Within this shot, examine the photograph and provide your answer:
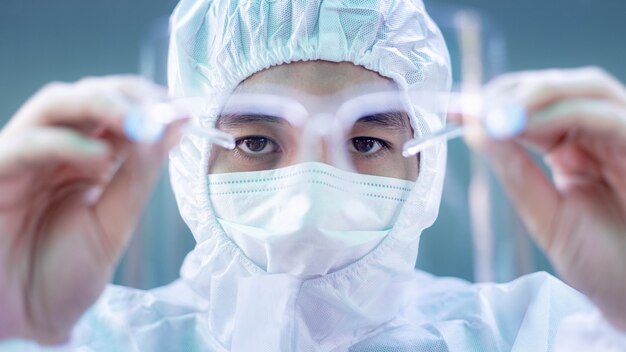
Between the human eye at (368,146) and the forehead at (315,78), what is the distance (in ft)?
0.29

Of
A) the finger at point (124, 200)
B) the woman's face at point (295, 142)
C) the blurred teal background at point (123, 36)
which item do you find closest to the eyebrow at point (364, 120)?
the woman's face at point (295, 142)

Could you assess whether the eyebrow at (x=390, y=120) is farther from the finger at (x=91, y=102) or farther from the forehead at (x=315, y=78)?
the finger at (x=91, y=102)

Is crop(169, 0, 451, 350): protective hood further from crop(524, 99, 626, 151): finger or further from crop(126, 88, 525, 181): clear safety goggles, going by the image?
crop(524, 99, 626, 151): finger

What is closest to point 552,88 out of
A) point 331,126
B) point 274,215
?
point 331,126

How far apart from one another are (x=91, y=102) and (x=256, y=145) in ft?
1.06

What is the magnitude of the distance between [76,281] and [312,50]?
508 mm

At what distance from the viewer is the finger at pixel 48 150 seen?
0.81 metres

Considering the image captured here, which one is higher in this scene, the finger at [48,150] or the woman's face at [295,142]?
the woman's face at [295,142]

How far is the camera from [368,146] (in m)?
1.09

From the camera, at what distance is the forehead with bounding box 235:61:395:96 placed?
1042 millimetres

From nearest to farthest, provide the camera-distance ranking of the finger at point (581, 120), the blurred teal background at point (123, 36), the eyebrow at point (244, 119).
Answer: the finger at point (581, 120) < the eyebrow at point (244, 119) < the blurred teal background at point (123, 36)

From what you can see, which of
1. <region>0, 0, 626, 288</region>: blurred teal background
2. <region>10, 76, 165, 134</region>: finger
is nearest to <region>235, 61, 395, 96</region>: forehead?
<region>10, 76, 165, 134</region>: finger

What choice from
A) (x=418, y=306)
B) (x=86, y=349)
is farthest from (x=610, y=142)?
(x=86, y=349)

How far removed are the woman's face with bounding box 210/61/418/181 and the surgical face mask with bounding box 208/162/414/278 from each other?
2cm
